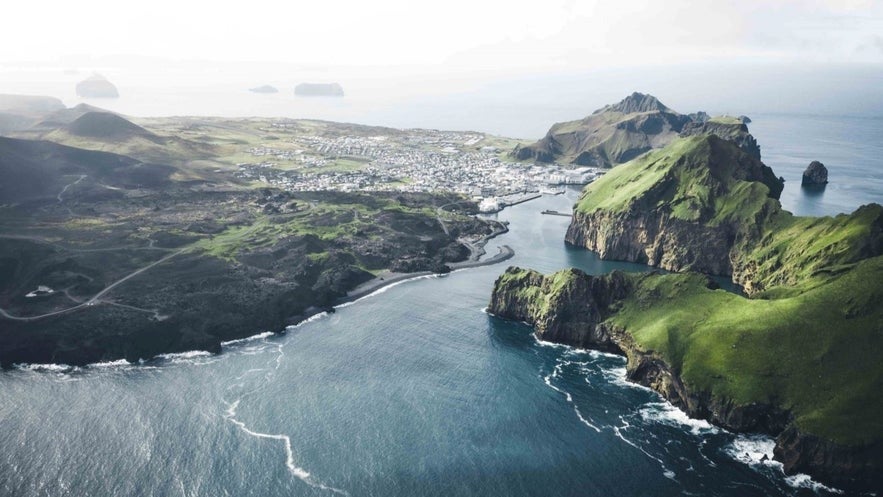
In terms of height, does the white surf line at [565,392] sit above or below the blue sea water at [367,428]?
above

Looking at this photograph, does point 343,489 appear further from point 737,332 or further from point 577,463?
point 737,332

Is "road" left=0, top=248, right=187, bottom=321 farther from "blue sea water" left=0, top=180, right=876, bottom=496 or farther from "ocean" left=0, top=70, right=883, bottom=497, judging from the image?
"blue sea water" left=0, top=180, right=876, bottom=496

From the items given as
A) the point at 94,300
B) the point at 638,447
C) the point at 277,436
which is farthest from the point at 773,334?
the point at 94,300

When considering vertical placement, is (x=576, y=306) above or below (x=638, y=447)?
above

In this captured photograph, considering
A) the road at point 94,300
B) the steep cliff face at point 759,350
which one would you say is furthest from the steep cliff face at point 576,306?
the road at point 94,300

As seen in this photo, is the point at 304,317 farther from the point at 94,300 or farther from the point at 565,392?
the point at 565,392

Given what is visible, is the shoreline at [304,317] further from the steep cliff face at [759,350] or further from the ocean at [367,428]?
the steep cliff face at [759,350]
